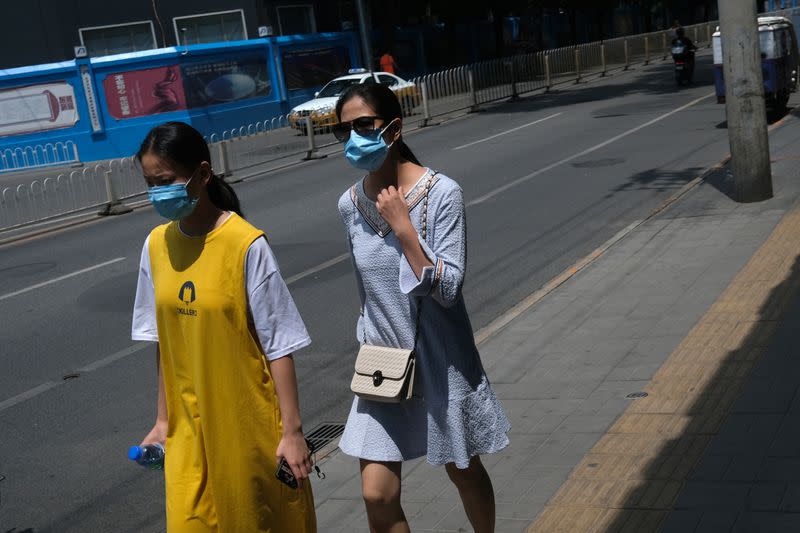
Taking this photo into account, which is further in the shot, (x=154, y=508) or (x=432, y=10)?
(x=432, y=10)

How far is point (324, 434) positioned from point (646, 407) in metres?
1.92

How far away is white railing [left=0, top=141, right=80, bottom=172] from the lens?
28.5 m

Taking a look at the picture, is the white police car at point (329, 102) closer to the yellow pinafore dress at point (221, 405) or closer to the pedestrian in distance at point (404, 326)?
the pedestrian in distance at point (404, 326)

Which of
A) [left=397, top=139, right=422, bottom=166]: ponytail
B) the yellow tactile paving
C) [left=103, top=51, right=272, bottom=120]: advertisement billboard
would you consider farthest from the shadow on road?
[left=397, top=139, right=422, bottom=166]: ponytail

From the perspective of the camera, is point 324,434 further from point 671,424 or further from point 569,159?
point 569,159

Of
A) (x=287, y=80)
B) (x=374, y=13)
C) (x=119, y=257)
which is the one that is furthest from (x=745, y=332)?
(x=374, y=13)

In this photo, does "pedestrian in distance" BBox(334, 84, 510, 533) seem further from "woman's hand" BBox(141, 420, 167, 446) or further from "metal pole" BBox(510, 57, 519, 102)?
"metal pole" BBox(510, 57, 519, 102)

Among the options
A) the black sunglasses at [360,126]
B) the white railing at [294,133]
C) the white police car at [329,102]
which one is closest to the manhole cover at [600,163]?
the white railing at [294,133]

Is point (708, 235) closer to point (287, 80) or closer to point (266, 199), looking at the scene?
point (266, 199)

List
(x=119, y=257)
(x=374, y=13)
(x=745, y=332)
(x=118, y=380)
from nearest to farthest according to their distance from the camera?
1. (x=745, y=332)
2. (x=118, y=380)
3. (x=119, y=257)
4. (x=374, y=13)

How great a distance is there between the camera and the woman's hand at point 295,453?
3186mm

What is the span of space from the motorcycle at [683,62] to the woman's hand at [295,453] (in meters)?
27.4

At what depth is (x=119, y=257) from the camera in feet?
43.8

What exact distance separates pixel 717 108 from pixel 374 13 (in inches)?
963
